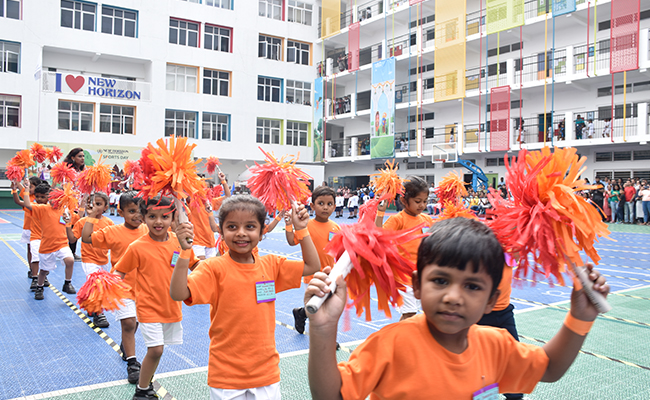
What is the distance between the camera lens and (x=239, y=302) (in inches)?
102

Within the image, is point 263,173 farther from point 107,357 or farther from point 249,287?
point 107,357

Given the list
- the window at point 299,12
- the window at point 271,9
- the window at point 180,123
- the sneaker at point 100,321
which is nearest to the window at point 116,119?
the window at point 180,123

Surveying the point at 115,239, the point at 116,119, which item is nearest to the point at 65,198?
the point at 115,239

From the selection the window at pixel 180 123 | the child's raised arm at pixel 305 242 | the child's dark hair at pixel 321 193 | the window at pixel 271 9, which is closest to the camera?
the child's raised arm at pixel 305 242

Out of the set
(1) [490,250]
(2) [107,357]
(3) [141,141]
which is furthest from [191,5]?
(1) [490,250]

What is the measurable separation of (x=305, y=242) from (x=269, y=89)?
1266 inches

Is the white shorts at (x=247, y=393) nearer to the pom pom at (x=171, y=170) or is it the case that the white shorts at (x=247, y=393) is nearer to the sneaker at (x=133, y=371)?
the pom pom at (x=171, y=170)

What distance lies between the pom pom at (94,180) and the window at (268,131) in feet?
91.6

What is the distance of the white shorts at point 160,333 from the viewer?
3299 millimetres

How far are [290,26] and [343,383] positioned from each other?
3556 cm

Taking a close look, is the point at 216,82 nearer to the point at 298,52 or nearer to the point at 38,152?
the point at 298,52

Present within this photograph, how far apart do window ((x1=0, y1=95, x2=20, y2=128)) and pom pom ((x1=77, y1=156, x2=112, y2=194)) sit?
25074mm

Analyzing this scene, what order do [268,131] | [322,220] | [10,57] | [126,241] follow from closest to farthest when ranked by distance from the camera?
[126,241] < [322,220] < [10,57] < [268,131]

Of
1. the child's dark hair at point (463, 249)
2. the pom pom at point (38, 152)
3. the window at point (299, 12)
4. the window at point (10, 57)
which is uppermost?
the window at point (299, 12)
